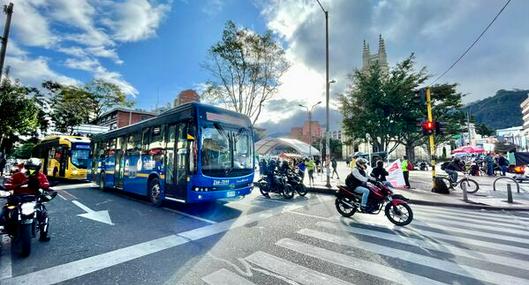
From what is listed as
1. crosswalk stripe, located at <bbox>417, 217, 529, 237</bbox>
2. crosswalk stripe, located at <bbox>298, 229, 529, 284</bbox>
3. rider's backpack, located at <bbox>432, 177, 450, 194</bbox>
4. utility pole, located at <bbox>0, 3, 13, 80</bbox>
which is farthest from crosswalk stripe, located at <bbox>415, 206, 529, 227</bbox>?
utility pole, located at <bbox>0, 3, 13, 80</bbox>

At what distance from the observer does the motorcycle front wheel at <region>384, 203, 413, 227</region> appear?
607cm

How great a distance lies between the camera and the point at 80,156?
1602 cm

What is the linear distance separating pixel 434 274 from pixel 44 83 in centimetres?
4550

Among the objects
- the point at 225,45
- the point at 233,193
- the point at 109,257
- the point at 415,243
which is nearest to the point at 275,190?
the point at 233,193

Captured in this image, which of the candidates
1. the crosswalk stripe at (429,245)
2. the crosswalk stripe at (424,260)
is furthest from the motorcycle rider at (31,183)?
the crosswalk stripe at (429,245)

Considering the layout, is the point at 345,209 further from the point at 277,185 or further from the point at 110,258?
the point at 110,258

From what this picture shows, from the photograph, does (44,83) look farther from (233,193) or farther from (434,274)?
(434,274)

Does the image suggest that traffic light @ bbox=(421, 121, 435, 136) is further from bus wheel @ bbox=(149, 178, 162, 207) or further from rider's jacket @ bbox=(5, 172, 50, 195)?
rider's jacket @ bbox=(5, 172, 50, 195)

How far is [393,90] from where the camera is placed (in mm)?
25859

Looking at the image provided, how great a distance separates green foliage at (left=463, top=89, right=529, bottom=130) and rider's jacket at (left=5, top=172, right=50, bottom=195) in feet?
616

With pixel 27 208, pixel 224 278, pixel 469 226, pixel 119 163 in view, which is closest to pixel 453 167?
pixel 469 226

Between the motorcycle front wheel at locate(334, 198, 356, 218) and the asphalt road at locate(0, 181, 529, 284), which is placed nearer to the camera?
the asphalt road at locate(0, 181, 529, 284)

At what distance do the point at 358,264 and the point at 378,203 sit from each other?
3.10 meters

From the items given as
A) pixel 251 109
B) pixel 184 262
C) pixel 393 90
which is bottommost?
pixel 184 262
